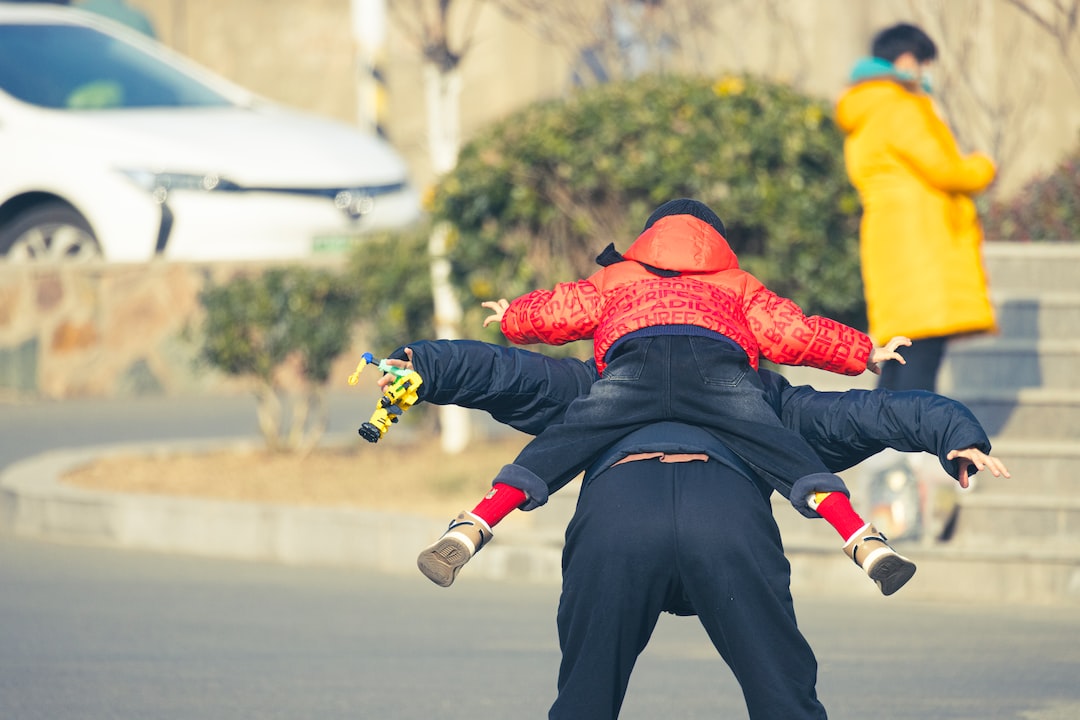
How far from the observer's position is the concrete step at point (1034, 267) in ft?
35.2

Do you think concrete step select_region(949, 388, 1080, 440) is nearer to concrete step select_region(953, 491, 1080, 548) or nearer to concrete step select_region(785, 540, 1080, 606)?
concrete step select_region(953, 491, 1080, 548)

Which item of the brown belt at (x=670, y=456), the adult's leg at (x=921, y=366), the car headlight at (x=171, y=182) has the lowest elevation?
the brown belt at (x=670, y=456)

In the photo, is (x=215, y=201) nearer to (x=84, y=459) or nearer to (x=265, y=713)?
(x=84, y=459)

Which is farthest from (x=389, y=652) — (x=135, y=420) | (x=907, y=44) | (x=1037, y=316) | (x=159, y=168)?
(x=159, y=168)

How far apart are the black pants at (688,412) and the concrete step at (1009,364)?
595cm

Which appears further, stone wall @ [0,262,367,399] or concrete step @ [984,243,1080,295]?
stone wall @ [0,262,367,399]

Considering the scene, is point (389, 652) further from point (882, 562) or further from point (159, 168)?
point (159, 168)

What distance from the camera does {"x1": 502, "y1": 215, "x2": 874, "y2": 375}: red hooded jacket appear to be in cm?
443

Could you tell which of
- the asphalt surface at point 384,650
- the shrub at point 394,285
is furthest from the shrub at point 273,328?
the asphalt surface at point 384,650

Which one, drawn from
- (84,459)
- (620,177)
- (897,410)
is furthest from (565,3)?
(897,410)

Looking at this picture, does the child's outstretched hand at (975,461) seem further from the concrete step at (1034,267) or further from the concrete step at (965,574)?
the concrete step at (1034,267)

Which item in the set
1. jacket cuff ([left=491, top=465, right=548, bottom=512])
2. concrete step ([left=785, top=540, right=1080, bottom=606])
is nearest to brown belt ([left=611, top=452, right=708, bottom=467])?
jacket cuff ([left=491, top=465, right=548, bottom=512])

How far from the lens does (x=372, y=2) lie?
19.1m

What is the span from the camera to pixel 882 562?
4.12 m
